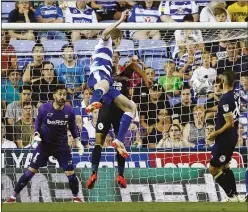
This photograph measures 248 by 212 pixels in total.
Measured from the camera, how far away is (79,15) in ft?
43.7

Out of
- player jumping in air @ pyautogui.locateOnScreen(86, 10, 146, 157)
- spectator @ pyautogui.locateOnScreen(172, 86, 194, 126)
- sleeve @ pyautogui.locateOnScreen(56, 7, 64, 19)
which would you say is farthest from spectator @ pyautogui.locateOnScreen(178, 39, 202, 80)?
sleeve @ pyautogui.locateOnScreen(56, 7, 64, 19)

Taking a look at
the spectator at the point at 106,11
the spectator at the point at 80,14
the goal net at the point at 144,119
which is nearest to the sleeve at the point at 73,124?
the goal net at the point at 144,119

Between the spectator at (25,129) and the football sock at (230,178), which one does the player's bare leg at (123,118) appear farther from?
the spectator at (25,129)

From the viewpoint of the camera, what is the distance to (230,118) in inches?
443

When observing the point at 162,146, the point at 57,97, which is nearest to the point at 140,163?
the point at 162,146

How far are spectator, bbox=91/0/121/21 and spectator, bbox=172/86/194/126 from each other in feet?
6.89

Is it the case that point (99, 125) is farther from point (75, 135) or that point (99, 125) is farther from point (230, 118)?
point (230, 118)

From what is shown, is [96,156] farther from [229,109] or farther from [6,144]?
[229,109]

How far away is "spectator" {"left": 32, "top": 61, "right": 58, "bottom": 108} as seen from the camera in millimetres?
12039

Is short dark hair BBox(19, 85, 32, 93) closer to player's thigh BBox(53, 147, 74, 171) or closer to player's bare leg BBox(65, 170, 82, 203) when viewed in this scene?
player's thigh BBox(53, 147, 74, 171)

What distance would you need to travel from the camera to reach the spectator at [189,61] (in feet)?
39.8

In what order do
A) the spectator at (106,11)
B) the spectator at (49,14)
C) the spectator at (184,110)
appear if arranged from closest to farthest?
the spectator at (184,110) → the spectator at (49,14) → the spectator at (106,11)

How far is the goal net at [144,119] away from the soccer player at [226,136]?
368 millimetres

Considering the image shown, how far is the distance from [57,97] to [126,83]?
801 mm
